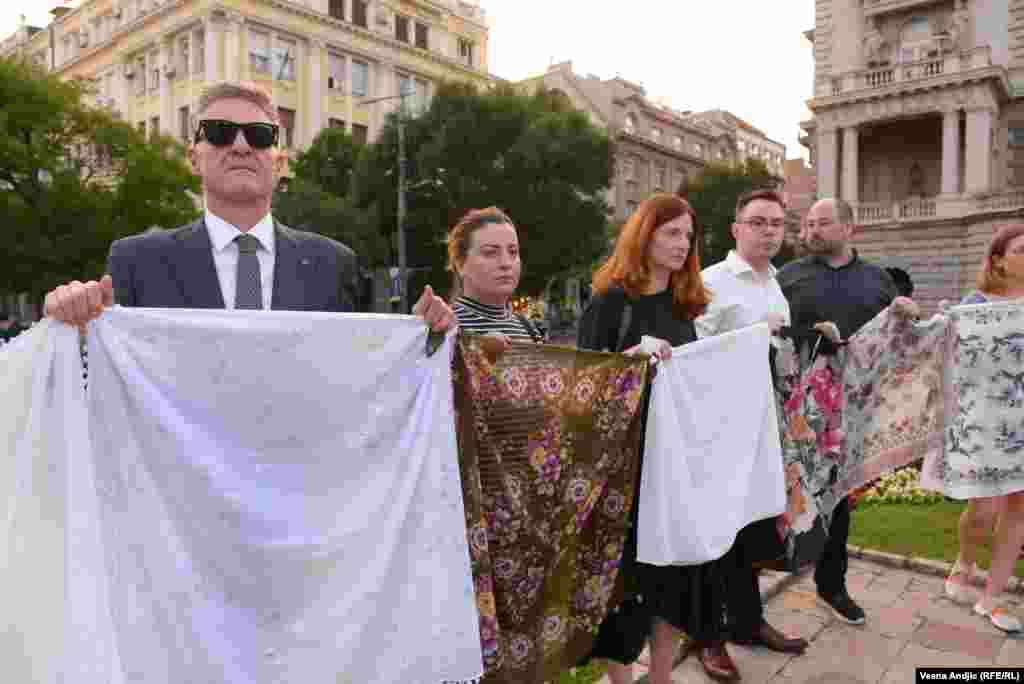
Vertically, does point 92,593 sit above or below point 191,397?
below

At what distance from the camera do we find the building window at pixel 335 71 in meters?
42.3

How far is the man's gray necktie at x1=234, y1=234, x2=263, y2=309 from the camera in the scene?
2223mm

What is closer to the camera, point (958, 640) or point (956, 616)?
point (958, 640)

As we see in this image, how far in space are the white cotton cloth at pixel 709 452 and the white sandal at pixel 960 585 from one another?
181 cm

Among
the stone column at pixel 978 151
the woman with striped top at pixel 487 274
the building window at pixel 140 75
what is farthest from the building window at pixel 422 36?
the woman with striped top at pixel 487 274

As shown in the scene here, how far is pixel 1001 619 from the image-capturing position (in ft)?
12.7

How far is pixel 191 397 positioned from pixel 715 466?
6.75 feet

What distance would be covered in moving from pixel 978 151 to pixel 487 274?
3431cm

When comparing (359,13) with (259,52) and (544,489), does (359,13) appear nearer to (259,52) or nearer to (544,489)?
(259,52)

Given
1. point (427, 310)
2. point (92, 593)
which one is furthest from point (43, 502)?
point (427, 310)

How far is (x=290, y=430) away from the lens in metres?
2.17

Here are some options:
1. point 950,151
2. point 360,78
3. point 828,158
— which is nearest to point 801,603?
point 950,151

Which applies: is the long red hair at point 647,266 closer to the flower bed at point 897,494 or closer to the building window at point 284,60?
the flower bed at point 897,494

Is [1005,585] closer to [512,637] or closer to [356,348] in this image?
[512,637]
